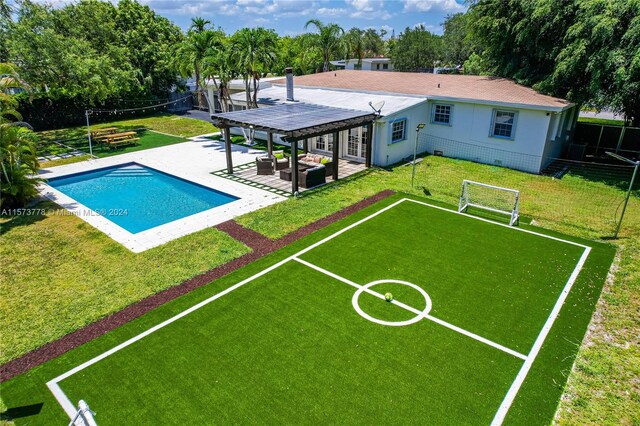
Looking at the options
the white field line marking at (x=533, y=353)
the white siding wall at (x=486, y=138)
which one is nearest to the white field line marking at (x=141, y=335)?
the white field line marking at (x=533, y=353)

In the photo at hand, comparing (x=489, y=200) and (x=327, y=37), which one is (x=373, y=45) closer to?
(x=327, y=37)

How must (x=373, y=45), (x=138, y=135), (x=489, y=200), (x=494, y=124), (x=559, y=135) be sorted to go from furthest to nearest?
(x=373, y=45)
(x=138, y=135)
(x=559, y=135)
(x=494, y=124)
(x=489, y=200)

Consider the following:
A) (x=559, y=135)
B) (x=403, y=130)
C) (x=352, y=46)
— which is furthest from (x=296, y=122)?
(x=352, y=46)

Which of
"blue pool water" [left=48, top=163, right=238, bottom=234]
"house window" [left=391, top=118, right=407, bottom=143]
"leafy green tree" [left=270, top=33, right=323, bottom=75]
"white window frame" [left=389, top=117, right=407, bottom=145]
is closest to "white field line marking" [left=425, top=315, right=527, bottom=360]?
"blue pool water" [left=48, top=163, right=238, bottom=234]

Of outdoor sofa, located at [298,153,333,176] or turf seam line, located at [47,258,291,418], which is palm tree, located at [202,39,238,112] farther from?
turf seam line, located at [47,258,291,418]

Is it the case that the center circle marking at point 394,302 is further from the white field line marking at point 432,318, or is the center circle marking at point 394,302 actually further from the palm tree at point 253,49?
the palm tree at point 253,49

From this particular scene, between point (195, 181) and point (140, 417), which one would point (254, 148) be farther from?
point (140, 417)

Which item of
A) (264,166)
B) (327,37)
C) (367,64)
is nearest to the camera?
(264,166)
